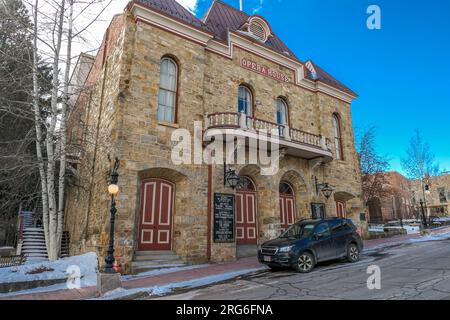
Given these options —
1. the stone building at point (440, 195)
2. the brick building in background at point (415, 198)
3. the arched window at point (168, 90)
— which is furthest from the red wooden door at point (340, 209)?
the stone building at point (440, 195)

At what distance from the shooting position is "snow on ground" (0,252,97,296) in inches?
321

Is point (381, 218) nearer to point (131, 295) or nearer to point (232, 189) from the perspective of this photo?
point (232, 189)

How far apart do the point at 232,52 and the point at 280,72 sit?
133 inches

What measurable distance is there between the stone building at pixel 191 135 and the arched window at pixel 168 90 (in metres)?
0.05

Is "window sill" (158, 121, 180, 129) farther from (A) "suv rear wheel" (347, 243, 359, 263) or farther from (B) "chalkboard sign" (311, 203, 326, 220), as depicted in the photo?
(B) "chalkboard sign" (311, 203, 326, 220)

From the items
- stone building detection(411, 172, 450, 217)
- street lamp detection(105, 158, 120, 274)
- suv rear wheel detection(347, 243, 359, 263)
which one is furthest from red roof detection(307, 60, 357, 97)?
stone building detection(411, 172, 450, 217)

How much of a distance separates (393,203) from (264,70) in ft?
122

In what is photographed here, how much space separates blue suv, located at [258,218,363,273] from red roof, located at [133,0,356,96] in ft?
31.8

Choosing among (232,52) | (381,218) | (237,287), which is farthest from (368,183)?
(237,287)

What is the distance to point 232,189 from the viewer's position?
12.8m

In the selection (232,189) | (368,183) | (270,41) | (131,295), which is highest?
(270,41)

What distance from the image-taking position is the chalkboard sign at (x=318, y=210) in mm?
15474

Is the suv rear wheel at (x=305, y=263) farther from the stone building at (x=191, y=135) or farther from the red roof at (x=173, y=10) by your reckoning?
the red roof at (x=173, y=10)

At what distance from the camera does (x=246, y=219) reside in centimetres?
1383
